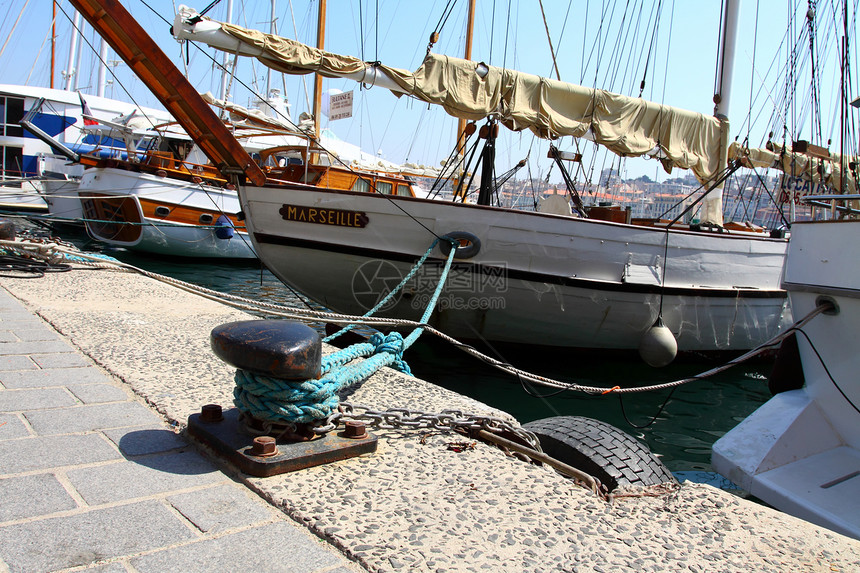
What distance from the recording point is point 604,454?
2.80 metres

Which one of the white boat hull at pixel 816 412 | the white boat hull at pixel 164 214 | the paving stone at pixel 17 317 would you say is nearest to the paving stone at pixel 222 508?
the paving stone at pixel 17 317

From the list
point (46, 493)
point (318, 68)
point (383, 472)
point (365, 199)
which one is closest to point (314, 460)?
point (383, 472)

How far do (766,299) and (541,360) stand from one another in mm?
3600

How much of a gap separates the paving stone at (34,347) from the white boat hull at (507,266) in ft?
14.2

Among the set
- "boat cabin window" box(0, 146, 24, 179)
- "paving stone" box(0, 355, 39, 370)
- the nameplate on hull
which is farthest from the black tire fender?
"boat cabin window" box(0, 146, 24, 179)

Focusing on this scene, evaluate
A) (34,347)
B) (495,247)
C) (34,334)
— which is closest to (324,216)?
(495,247)

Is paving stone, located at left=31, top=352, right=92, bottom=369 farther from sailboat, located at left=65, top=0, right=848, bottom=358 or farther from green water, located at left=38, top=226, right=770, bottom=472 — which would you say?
green water, located at left=38, top=226, right=770, bottom=472

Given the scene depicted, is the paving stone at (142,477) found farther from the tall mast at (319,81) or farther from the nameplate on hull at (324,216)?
the tall mast at (319,81)

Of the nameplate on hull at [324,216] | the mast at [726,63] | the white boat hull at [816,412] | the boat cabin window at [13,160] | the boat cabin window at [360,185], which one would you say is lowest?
the white boat hull at [816,412]

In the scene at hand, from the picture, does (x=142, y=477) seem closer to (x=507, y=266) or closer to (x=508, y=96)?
(x=507, y=266)

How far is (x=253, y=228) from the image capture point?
806cm

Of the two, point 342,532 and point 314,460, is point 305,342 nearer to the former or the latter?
point 314,460

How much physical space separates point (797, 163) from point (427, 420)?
13.3 meters

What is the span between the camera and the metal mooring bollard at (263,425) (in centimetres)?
213
